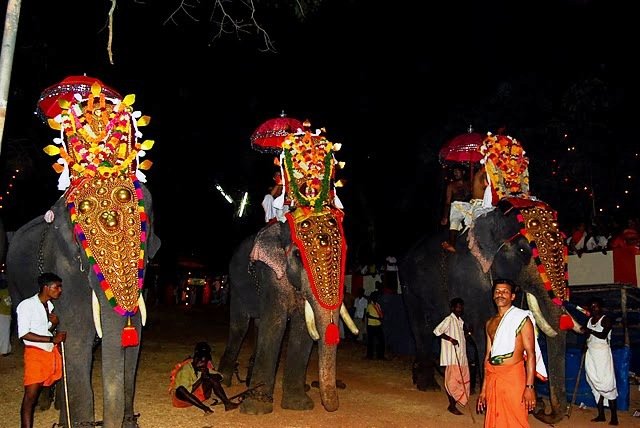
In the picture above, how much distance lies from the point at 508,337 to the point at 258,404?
3.54m

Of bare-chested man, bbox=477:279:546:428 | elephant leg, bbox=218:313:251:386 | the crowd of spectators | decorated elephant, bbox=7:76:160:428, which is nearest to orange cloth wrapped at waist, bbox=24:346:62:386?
decorated elephant, bbox=7:76:160:428

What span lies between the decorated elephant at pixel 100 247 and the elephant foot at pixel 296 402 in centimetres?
237

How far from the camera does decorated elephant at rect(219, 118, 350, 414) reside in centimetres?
764

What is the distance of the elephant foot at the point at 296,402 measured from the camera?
27.1 feet

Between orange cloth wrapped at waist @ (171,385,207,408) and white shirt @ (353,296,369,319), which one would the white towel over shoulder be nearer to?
orange cloth wrapped at waist @ (171,385,207,408)

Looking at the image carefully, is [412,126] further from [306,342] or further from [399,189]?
[306,342]

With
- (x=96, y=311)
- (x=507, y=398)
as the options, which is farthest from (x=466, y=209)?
(x=96, y=311)

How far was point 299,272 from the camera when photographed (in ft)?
26.0

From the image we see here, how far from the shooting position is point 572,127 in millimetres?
14805

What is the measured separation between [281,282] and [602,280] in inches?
276

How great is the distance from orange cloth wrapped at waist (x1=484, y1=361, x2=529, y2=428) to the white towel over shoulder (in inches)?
4.1

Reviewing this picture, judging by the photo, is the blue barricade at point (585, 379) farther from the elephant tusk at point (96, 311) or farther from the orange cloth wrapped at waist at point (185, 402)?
the elephant tusk at point (96, 311)

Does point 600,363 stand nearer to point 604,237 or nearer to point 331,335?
point 331,335

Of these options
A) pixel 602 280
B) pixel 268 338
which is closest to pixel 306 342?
pixel 268 338
